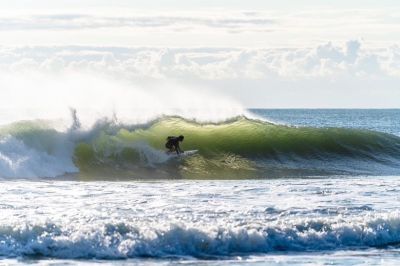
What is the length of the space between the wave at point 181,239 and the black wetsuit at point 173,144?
1357cm

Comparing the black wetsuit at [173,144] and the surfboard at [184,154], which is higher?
the black wetsuit at [173,144]

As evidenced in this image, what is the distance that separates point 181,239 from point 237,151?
16.1m

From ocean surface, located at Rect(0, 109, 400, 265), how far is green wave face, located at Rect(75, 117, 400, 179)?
0.22 ft

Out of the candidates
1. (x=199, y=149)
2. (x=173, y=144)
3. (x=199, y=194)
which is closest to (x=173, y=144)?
(x=173, y=144)

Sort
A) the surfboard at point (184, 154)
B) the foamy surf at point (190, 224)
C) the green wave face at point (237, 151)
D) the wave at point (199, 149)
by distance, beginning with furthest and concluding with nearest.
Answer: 1. the surfboard at point (184, 154)
2. the green wave face at point (237, 151)
3. the wave at point (199, 149)
4. the foamy surf at point (190, 224)

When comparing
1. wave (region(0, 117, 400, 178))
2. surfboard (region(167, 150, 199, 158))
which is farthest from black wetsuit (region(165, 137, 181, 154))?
wave (region(0, 117, 400, 178))

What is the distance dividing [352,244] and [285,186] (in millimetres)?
6730

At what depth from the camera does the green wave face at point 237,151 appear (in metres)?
27.4

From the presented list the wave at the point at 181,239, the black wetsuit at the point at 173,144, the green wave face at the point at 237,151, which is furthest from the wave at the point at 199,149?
the wave at the point at 181,239

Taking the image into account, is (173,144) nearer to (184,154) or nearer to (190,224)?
(184,154)

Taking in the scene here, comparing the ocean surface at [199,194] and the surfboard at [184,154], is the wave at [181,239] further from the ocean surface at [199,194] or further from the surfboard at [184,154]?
the surfboard at [184,154]

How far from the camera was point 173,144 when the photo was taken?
29.4 meters

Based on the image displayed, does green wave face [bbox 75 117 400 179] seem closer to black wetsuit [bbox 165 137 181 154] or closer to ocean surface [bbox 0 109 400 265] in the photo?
ocean surface [bbox 0 109 400 265]

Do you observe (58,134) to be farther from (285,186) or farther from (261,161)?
(285,186)
